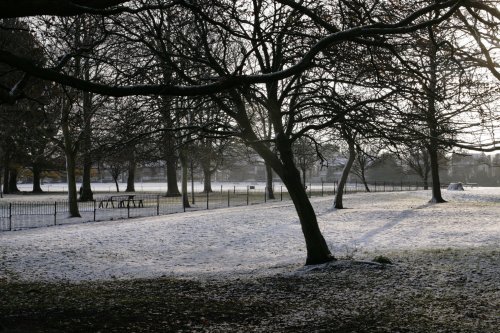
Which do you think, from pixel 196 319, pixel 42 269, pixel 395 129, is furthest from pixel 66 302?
pixel 395 129

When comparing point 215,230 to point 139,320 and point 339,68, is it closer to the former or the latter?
point 339,68

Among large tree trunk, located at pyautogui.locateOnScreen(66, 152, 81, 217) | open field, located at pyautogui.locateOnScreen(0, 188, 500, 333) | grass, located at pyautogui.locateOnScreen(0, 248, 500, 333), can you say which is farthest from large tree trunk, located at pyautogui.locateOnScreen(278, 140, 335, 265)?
large tree trunk, located at pyautogui.locateOnScreen(66, 152, 81, 217)

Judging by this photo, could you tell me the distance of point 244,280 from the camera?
9.46 metres

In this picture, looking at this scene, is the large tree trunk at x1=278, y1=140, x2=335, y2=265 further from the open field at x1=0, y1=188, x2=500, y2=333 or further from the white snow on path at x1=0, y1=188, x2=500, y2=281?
the white snow on path at x1=0, y1=188, x2=500, y2=281

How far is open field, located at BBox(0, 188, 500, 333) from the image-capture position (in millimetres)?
6102

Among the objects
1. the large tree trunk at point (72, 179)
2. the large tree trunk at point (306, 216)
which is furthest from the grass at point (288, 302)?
the large tree trunk at point (72, 179)

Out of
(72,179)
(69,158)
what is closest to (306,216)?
(72,179)

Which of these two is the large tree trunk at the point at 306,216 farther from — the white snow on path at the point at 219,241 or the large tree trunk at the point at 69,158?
the large tree trunk at the point at 69,158

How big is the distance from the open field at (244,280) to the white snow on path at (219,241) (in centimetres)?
5

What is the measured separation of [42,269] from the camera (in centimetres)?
1168

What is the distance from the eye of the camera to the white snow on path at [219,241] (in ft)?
39.3

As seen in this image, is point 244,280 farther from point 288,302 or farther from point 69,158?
point 69,158

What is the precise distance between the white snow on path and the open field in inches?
2.1

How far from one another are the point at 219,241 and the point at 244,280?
6.95 metres
